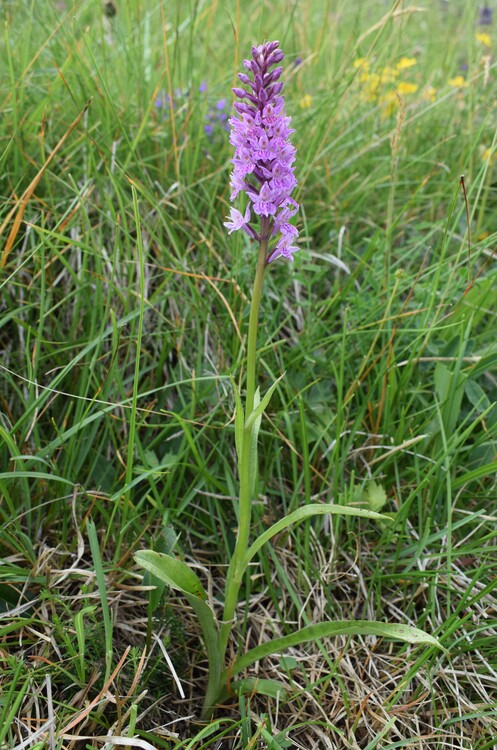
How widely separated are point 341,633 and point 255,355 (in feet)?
2.16

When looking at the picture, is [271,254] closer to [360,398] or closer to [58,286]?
[360,398]

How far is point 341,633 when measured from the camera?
145cm

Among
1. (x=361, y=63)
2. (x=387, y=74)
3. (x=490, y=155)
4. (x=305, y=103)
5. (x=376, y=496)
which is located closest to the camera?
(x=376, y=496)

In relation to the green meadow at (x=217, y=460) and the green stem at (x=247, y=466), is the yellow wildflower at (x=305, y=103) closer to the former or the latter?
the green meadow at (x=217, y=460)

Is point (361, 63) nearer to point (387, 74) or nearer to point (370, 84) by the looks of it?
point (370, 84)

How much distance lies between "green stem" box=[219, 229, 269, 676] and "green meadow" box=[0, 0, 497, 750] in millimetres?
94

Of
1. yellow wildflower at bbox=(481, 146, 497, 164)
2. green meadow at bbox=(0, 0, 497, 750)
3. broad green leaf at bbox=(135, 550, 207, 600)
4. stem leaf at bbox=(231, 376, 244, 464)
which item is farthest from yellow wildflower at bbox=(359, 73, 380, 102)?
broad green leaf at bbox=(135, 550, 207, 600)

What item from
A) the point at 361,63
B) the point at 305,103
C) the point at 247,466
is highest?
the point at 361,63

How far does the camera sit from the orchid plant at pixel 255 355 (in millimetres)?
1351

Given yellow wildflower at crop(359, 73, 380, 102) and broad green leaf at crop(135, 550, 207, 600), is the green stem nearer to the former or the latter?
broad green leaf at crop(135, 550, 207, 600)

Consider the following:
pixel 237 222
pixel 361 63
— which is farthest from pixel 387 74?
pixel 237 222

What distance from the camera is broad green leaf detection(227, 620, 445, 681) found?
138 centimetres

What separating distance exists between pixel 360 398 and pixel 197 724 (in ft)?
3.62

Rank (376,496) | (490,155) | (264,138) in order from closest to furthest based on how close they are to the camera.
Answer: (264,138)
(376,496)
(490,155)
